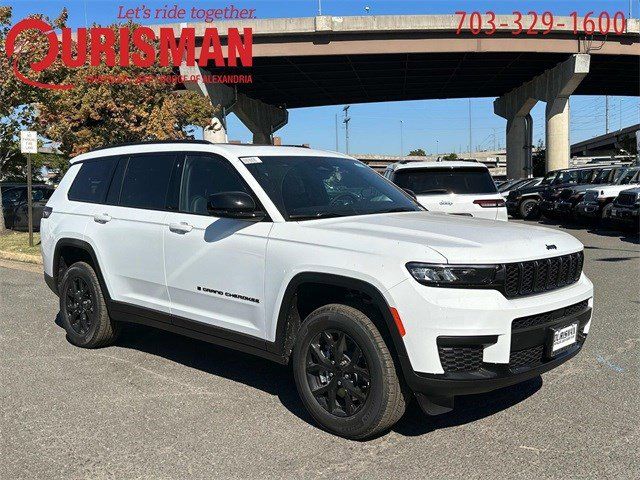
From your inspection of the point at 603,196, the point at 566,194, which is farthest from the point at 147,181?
the point at 566,194

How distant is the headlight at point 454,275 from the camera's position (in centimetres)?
334

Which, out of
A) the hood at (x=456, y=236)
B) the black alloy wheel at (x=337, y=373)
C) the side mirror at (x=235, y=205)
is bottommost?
the black alloy wheel at (x=337, y=373)

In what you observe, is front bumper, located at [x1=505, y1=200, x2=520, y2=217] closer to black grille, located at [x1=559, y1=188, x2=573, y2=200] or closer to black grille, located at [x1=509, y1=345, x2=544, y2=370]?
black grille, located at [x1=559, y1=188, x2=573, y2=200]

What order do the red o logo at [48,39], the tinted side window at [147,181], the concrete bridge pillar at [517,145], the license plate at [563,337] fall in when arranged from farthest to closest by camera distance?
1. the concrete bridge pillar at [517,145]
2. the red o logo at [48,39]
3. the tinted side window at [147,181]
4. the license plate at [563,337]

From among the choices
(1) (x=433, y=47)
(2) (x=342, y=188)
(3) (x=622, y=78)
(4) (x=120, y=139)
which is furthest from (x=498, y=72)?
(2) (x=342, y=188)

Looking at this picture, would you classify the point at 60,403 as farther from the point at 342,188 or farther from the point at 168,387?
the point at 342,188

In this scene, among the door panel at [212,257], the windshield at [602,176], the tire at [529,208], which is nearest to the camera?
the door panel at [212,257]

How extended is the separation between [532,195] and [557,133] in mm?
20818

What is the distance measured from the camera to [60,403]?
440 centimetres

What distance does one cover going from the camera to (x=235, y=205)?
404 cm

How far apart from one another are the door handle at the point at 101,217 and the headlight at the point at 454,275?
3.19 meters

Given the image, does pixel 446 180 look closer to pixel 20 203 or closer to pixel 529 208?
pixel 20 203

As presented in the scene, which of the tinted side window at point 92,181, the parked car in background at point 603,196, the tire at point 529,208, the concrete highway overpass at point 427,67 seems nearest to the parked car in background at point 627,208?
the parked car in background at point 603,196

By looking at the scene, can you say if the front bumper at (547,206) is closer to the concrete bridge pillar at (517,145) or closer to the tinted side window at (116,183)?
the tinted side window at (116,183)
